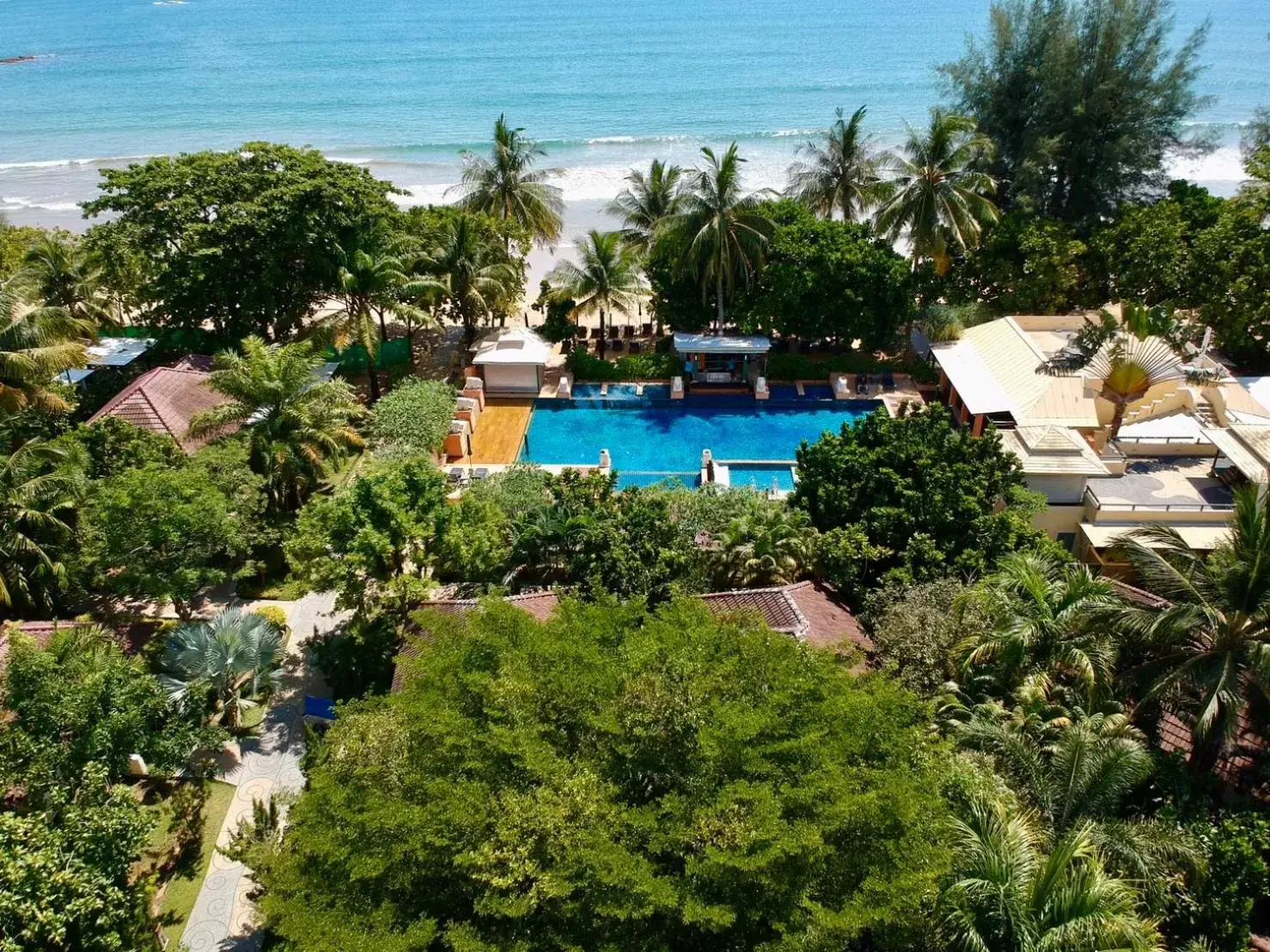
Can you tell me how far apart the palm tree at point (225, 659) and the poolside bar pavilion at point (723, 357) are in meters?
18.5

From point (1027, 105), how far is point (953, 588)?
86.9 ft

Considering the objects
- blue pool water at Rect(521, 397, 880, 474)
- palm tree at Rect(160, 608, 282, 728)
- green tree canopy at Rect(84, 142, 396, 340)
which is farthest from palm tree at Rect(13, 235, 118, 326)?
palm tree at Rect(160, 608, 282, 728)

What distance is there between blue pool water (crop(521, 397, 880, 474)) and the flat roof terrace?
369 inches

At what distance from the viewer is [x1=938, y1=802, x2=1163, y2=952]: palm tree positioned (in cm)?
1041

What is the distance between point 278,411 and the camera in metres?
21.9

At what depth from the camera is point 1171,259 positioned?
29.7 metres

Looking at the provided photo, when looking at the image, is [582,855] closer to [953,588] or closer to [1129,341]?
[953,588]

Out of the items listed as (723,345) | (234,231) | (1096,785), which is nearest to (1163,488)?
(1096,785)

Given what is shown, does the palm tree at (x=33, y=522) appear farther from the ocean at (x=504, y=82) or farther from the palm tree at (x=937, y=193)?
the ocean at (x=504, y=82)

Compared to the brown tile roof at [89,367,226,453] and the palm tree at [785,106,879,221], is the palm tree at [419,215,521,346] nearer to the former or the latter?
the brown tile roof at [89,367,226,453]

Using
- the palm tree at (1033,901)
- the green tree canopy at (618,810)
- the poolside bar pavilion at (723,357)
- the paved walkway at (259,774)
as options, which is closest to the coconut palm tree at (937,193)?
the poolside bar pavilion at (723,357)

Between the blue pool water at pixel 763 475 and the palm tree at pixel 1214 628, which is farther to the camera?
the blue pool water at pixel 763 475

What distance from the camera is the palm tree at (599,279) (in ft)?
106

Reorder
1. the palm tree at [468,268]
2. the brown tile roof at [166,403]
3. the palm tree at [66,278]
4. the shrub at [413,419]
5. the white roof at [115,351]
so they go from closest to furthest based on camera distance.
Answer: the brown tile roof at [166,403], the shrub at [413,419], the white roof at [115,351], the palm tree at [66,278], the palm tree at [468,268]
